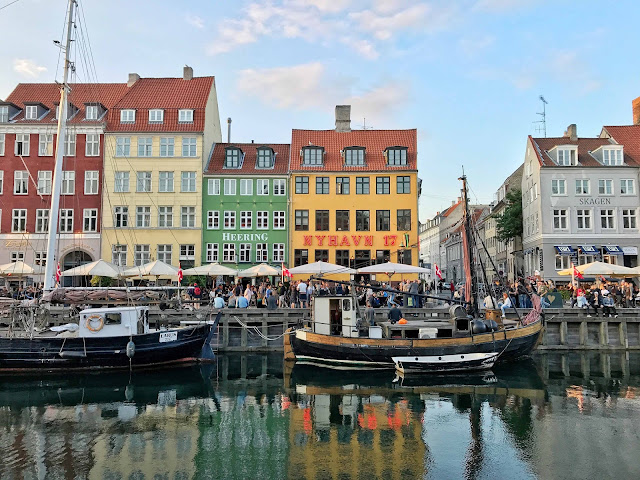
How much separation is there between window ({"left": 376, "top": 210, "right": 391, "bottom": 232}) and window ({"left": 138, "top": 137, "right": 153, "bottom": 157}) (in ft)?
61.5

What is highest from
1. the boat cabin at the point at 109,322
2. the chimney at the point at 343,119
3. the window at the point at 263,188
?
the chimney at the point at 343,119

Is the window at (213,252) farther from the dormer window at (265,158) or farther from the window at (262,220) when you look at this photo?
the dormer window at (265,158)

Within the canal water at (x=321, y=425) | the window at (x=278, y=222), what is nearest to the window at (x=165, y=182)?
the window at (x=278, y=222)

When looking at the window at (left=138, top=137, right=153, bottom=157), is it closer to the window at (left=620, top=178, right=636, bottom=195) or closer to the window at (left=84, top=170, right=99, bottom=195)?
the window at (left=84, top=170, right=99, bottom=195)

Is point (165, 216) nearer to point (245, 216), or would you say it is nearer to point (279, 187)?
point (245, 216)

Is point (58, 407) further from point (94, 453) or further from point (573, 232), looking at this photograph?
point (573, 232)

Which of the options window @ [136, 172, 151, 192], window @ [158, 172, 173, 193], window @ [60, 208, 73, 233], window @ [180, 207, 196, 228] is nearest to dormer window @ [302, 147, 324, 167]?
window @ [180, 207, 196, 228]

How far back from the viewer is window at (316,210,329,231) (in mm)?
43156

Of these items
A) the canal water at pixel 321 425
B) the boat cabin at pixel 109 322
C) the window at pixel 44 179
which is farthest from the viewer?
the window at pixel 44 179

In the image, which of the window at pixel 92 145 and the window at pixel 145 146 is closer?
the window at pixel 92 145

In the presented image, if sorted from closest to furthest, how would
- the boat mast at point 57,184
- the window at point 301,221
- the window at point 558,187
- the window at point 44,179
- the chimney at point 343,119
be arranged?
the boat mast at point 57,184 → the window at point 44,179 → the window at point 301,221 → the window at point 558,187 → the chimney at point 343,119

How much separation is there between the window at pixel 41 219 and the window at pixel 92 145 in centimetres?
554

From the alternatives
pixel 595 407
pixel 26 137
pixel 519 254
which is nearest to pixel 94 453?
pixel 595 407

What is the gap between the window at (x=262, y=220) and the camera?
43.1 m
